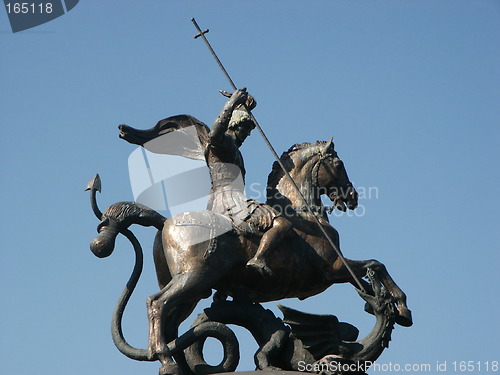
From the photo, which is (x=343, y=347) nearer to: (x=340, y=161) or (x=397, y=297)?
(x=397, y=297)

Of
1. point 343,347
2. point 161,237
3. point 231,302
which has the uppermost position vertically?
point 161,237

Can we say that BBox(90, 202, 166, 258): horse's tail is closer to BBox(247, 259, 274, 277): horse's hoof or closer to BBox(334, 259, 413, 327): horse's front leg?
BBox(247, 259, 274, 277): horse's hoof

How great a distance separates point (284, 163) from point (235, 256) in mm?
1614

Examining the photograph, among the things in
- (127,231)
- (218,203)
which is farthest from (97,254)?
(218,203)

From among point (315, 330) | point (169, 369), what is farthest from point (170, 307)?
point (315, 330)

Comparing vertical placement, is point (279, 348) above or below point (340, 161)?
below

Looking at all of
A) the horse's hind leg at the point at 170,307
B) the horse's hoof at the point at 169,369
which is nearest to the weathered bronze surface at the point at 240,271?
the horse's hind leg at the point at 170,307

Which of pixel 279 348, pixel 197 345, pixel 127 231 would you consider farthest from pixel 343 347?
pixel 127 231

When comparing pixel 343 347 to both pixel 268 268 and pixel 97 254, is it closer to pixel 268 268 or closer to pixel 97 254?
pixel 268 268

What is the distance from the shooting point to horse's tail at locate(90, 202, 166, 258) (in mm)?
15430

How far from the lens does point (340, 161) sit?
16.5m

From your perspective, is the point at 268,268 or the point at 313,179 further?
the point at 313,179

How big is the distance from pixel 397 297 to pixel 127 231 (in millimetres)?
3241

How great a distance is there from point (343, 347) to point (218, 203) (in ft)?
7.26
